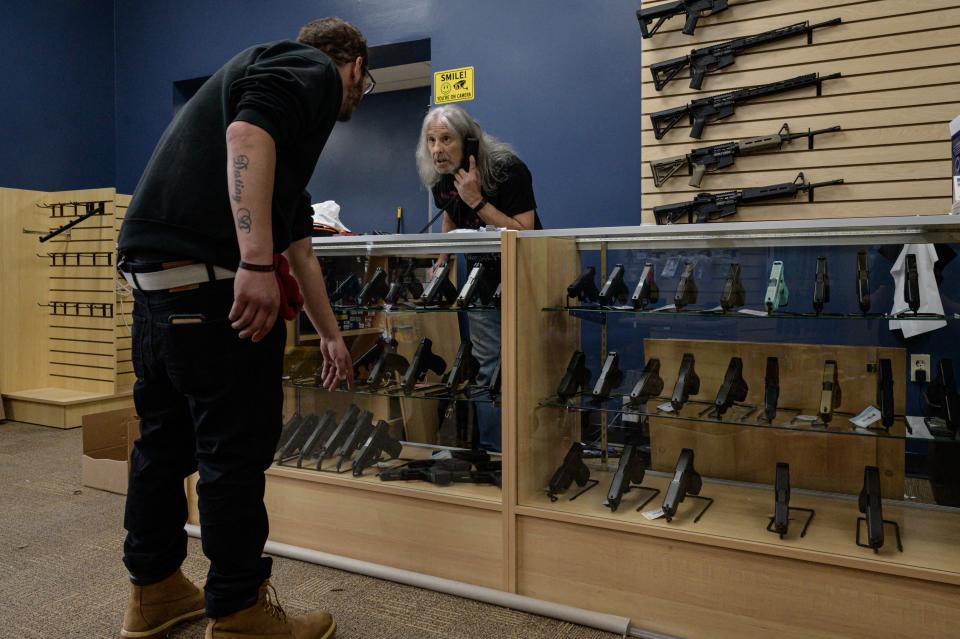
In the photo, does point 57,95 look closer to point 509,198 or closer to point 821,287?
point 509,198

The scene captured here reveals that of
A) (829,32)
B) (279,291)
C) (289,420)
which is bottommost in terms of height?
(289,420)

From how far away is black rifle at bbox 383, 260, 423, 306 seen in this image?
95.0 inches

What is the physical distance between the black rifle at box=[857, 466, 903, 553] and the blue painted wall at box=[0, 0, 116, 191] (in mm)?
6445

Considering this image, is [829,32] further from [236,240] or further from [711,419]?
[236,240]

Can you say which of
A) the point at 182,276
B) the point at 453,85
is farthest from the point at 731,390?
the point at 453,85

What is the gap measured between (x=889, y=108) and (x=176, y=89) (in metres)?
5.47

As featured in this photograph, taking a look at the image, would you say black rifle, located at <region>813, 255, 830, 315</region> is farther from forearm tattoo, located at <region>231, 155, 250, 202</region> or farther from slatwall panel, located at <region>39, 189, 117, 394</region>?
slatwall panel, located at <region>39, 189, 117, 394</region>

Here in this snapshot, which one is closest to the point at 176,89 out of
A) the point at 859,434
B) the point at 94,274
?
the point at 94,274

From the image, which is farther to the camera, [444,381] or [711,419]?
[444,381]

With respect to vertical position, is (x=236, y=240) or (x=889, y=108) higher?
(x=889, y=108)

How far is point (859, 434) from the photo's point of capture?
1902 mm

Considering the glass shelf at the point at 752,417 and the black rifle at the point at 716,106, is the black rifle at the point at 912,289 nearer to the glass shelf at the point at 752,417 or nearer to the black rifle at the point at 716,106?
the glass shelf at the point at 752,417

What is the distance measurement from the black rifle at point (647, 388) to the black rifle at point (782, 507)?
0.43 m

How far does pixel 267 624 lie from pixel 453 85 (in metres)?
3.66
